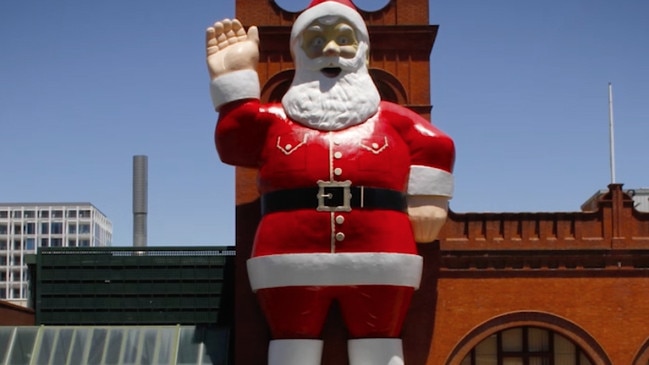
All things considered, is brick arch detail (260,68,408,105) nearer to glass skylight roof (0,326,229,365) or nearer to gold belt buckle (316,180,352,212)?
gold belt buckle (316,180,352,212)

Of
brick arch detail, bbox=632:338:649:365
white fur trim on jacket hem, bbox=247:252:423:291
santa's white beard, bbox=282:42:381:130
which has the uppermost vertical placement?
santa's white beard, bbox=282:42:381:130

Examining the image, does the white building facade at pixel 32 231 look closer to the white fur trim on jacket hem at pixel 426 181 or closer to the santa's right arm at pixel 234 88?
the santa's right arm at pixel 234 88

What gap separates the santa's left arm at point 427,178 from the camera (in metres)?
14.4

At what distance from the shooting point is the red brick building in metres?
15.9

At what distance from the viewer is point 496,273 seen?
16.1 meters

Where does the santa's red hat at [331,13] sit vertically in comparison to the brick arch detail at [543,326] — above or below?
above

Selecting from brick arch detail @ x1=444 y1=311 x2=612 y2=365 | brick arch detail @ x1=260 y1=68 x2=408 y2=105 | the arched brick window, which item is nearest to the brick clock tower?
brick arch detail @ x1=260 y1=68 x2=408 y2=105

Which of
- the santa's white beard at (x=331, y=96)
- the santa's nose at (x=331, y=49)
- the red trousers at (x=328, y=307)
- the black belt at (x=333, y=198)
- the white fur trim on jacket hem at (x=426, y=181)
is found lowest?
the red trousers at (x=328, y=307)

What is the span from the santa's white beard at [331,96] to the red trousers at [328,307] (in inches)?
97.1

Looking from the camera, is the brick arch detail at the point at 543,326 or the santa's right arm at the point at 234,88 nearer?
the santa's right arm at the point at 234,88

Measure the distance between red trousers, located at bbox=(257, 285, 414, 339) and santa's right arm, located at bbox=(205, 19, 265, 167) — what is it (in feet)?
7.60

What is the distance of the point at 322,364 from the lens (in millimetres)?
15164

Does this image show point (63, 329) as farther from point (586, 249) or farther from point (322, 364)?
point (586, 249)

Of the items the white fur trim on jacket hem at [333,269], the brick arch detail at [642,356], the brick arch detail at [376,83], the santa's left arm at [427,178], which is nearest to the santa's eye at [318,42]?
the santa's left arm at [427,178]
